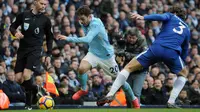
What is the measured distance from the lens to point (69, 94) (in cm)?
1852

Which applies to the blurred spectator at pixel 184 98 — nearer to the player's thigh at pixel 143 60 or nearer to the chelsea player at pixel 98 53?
the chelsea player at pixel 98 53

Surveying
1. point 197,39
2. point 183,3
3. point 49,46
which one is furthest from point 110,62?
point 183,3

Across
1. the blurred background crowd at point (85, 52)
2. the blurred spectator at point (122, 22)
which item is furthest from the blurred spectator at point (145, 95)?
the blurred spectator at point (122, 22)

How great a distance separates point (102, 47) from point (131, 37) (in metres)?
0.72

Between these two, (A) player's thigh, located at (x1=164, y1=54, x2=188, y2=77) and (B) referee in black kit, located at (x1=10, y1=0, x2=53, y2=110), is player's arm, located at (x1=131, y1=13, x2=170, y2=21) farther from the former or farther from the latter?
(B) referee in black kit, located at (x1=10, y1=0, x2=53, y2=110)

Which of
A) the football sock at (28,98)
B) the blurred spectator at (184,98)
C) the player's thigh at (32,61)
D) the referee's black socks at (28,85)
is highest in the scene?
the player's thigh at (32,61)

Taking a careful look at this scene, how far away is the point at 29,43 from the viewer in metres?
14.6

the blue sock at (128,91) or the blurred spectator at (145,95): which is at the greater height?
the blue sock at (128,91)

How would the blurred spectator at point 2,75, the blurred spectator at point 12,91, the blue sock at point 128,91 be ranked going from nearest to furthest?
the blue sock at point 128,91, the blurred spectator at point 12,91, the blurred spectator at point 2,75

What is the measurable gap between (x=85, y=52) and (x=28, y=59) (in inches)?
298

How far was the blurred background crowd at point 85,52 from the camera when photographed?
17.5 metres

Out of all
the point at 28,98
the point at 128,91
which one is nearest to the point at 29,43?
the point at 28,98

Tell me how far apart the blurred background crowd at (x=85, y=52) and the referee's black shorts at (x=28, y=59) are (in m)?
1.18

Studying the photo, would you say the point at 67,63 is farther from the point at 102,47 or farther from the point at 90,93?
the point at 102,47
